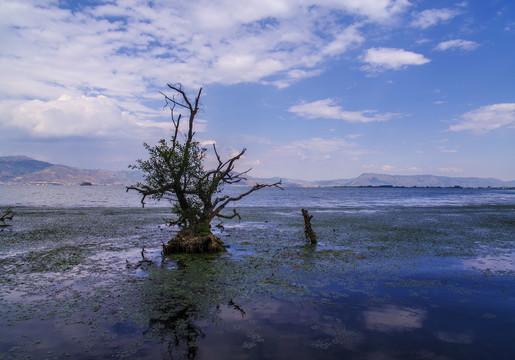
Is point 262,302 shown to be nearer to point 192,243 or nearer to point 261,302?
point 261,302

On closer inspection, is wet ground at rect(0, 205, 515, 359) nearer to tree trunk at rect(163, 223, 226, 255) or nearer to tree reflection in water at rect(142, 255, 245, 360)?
tree reflection in water at rect(142, 255, 245, 360)

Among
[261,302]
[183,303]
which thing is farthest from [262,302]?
[183,303]

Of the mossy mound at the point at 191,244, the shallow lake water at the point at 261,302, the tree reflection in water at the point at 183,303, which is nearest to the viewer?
the shallow lake water at the point at 261,302

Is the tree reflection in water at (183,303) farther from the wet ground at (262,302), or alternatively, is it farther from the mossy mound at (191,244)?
the mossy mound at (191,244)

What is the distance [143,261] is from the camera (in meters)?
18.9

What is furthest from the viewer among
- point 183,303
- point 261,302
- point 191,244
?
point 191,244

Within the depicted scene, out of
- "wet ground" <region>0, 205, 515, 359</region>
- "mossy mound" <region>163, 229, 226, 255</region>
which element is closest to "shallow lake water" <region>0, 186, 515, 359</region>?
"wet ground" <region>0, 205, 515, 359</region>

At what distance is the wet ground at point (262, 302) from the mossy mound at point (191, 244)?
1034mm

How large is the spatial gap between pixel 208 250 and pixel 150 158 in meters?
7.43

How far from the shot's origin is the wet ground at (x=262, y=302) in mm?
8626

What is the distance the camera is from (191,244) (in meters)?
21.3

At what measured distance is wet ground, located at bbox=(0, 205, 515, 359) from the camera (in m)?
8.63

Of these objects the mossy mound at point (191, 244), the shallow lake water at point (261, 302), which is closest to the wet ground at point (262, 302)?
the shallow lake water at point (261, 302)

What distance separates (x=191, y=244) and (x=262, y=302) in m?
10.4
